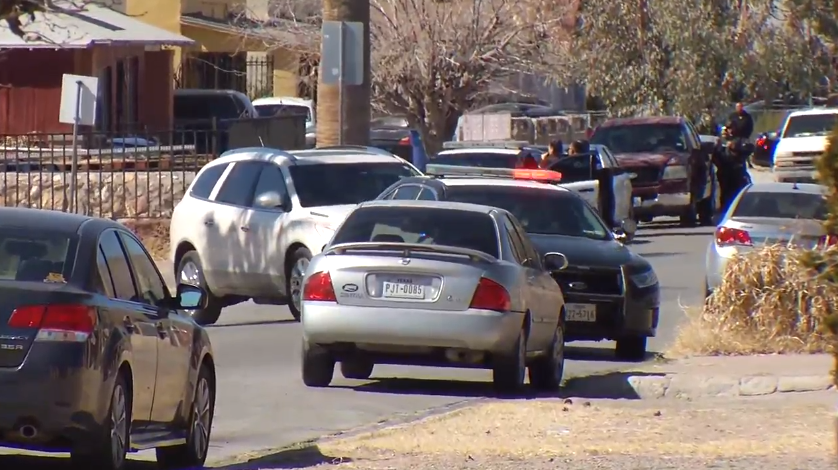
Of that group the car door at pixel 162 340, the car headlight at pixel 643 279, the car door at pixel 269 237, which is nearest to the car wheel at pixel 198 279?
the car door at pixel 269 237

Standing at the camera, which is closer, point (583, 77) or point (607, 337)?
point (607, 337)

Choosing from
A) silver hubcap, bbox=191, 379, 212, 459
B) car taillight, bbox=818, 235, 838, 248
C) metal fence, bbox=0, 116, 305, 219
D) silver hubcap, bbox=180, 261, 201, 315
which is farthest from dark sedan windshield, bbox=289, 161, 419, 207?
car taillight, bbox=818, 235, 838, 248

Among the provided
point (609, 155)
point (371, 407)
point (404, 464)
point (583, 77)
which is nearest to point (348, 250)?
point (371, 407)

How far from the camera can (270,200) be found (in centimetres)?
1700

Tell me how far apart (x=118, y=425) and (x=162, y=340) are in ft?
2.70

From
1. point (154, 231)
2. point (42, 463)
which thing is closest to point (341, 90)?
point (154, 231)

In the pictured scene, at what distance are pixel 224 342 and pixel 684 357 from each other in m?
4.58

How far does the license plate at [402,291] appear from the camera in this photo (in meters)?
11.8

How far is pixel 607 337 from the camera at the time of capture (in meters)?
14.9

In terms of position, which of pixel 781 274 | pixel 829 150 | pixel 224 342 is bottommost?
pixel 224 342

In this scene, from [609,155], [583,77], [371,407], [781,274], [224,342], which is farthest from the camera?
[583,77]

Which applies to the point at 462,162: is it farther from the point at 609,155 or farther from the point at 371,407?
the point at 371,407

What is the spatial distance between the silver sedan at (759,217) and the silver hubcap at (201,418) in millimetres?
8329

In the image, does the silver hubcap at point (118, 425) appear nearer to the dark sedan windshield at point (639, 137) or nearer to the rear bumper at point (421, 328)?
the rear bumper at point (421, 328)
